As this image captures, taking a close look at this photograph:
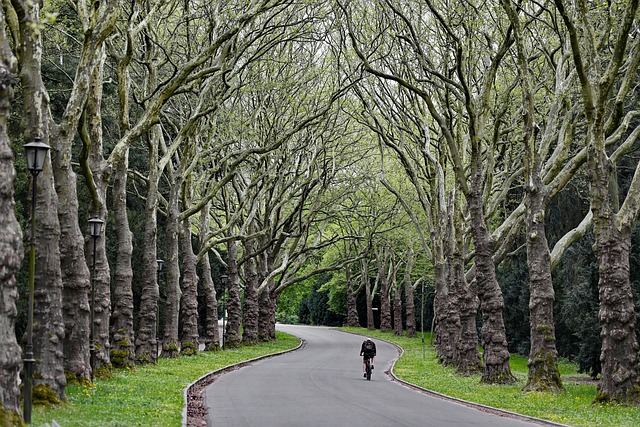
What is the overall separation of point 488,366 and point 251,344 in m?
20.9

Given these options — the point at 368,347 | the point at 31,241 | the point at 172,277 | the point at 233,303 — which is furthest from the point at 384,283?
the point at 31,241

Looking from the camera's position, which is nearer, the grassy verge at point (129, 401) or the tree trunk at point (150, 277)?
the grassy verge at point (129, 401)

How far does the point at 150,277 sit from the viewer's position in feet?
80.6

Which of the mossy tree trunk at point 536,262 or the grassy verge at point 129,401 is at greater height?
the mossy tree trunk at point 536,262

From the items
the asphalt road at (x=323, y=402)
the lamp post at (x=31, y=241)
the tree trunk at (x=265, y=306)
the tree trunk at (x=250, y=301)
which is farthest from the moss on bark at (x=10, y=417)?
the tree trunk at (x=265, y=306)

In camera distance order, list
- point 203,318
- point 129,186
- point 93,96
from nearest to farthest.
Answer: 1. point 93,96
2. point 129,186
3. point 203,318

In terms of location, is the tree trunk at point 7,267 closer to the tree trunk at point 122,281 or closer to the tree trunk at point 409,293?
the tree trunk at point 122,281

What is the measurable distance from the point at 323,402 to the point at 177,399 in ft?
11.1

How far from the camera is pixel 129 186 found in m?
39.7

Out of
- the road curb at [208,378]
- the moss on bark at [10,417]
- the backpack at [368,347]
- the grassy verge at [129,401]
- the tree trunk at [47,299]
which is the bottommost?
the road curb at [208,378]

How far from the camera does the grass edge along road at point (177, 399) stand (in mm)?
11898

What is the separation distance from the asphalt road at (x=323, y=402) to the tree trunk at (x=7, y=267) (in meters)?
4.52

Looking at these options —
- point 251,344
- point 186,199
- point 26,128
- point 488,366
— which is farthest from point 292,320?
point 26,128

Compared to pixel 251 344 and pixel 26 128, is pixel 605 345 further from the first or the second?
pixel 251 344
